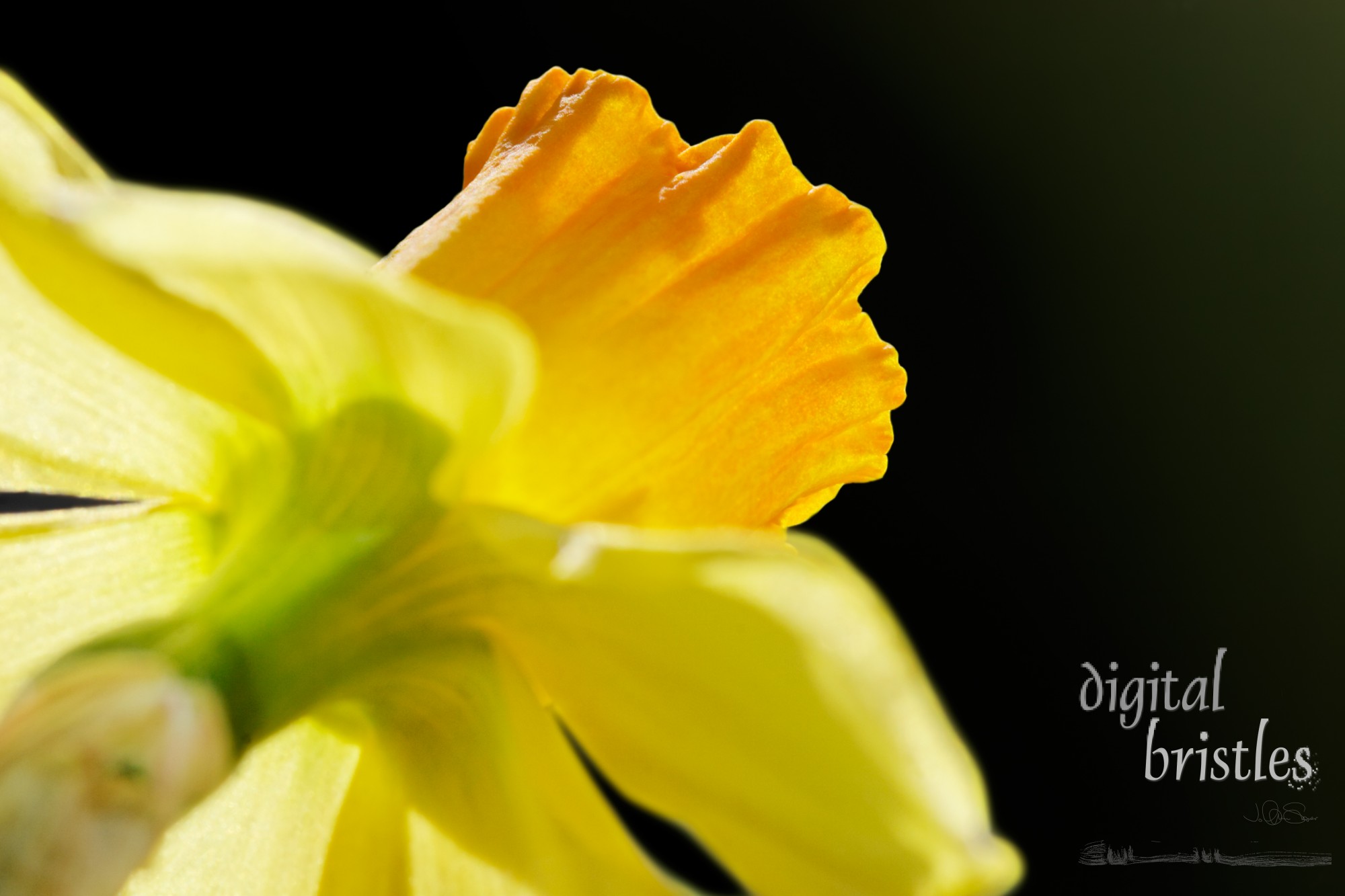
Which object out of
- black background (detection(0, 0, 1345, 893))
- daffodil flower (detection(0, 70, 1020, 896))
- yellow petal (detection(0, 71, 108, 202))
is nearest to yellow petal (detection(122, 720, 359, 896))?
daffodil flower (detection(0, 70, 1020, 896))

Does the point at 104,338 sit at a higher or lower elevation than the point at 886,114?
lower

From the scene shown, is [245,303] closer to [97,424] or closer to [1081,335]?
[97,424]

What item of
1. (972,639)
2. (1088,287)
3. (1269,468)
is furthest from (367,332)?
(1269,468)

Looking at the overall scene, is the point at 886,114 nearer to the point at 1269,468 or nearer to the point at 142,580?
the point at 1269,468

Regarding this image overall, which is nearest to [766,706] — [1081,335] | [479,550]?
[479,550]

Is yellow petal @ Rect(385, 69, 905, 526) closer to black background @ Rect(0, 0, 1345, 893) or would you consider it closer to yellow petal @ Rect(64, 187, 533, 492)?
yellow petal @ Rect(64, 187, 533, 492)
